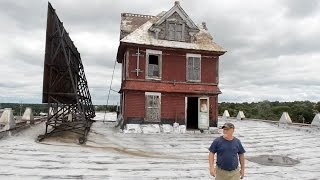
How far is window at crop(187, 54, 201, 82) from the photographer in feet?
82.4

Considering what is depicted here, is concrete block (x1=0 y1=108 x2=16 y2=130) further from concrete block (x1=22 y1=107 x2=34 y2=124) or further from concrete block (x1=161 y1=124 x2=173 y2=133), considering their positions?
concrete block (x1=161 y1=124 x2=173 y2=133)

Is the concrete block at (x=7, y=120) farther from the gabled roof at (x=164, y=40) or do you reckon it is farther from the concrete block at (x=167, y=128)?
the concrete block at (x=167, y=128)

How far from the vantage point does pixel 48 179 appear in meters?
11.0

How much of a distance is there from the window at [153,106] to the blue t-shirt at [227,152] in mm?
16705

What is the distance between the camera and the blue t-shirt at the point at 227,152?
23.5 feet

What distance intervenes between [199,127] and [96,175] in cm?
1408

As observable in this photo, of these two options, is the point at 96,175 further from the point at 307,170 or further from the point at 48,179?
the point at 307,170

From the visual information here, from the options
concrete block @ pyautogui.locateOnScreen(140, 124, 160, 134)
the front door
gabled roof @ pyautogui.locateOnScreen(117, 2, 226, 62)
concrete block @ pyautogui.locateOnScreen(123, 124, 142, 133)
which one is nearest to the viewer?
concrete block @ pyautogui.locateOnScreen(123, 124, 142, 133)

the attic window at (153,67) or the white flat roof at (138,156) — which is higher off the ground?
the attic window at (153,67)

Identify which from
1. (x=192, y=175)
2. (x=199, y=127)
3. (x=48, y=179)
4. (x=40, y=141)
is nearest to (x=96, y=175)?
(x=48, y=179)

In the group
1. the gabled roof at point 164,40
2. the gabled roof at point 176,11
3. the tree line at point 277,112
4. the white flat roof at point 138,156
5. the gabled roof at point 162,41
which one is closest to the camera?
the white flat roof at point 138,156

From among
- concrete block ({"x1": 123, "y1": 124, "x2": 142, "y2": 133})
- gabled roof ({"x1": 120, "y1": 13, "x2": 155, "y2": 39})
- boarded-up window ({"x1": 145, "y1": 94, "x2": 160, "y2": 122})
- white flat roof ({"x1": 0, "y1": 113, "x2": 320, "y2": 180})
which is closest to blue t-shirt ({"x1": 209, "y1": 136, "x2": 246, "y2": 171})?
white flat roof ({"x1": 0, "y1": 113, "x2": 320, "y2": 180})

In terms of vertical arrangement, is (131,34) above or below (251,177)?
above

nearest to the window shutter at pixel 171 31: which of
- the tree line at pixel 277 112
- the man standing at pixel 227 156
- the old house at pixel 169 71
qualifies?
the old house at pixel 169 71
